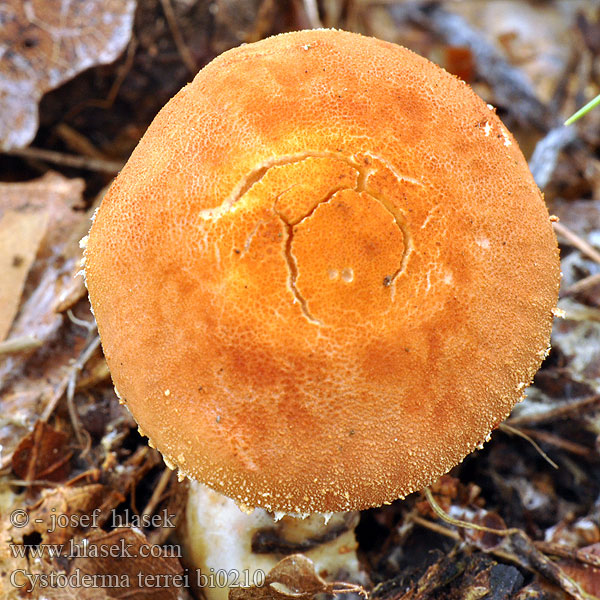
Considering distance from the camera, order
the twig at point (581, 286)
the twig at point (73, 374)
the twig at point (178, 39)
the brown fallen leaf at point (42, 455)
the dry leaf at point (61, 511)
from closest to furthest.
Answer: the dry leaf at point (61, 511)
the brown fallen leaf at point (42, 455)
the twig at point (73, 374)
the twig at point (581, 286)
the twig at point (178, 39)

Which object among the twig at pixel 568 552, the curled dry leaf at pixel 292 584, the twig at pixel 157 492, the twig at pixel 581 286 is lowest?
the twig at pixel 568 552

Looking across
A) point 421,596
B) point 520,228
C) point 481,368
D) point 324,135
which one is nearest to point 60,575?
point 421,596

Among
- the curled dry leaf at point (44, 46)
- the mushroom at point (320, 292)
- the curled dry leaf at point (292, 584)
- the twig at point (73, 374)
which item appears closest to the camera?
the mushroom at point (320, 292)

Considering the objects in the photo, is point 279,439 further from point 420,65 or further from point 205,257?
point 420,65

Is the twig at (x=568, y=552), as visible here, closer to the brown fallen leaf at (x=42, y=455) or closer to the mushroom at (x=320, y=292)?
the mushroom at (x=320, y=292)

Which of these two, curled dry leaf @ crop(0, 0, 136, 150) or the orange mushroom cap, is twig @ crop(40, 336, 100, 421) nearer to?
the orange mushroom cap

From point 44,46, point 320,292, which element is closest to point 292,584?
point 320,292

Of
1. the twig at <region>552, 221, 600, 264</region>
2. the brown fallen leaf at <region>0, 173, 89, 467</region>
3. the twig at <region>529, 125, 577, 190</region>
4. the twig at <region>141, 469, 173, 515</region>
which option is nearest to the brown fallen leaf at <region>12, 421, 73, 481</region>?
the brown fallen leaf at <region>0, 173, 89, 467</region>

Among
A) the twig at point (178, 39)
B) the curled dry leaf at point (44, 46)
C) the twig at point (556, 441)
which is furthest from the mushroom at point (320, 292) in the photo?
the twig at point (178, 39)
